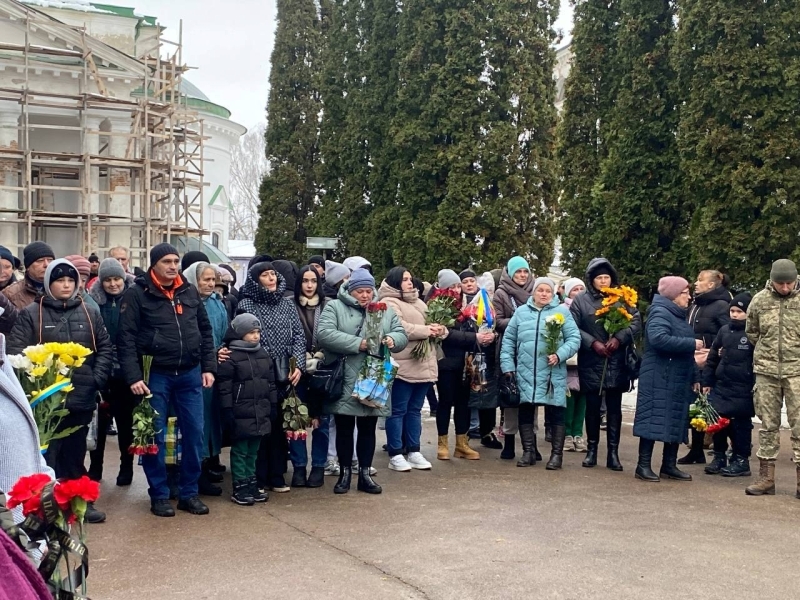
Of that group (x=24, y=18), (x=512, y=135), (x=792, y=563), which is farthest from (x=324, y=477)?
(x=24, y=18)

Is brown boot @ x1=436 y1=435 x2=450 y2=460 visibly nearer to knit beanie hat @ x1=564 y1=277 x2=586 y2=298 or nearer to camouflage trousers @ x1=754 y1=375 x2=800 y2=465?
knit beanie hat @ x1=564 y1=277 x2=586 y2=298

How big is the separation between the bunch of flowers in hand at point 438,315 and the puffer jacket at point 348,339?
2.59ft

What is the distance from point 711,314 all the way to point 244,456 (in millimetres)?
5165

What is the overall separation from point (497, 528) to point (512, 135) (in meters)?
16.2

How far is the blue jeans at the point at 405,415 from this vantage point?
31.1 feet

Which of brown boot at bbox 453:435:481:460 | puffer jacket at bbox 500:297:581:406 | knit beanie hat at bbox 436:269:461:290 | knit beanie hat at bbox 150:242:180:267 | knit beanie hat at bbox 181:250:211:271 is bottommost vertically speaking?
brown boot at bbox 453:435:481:460

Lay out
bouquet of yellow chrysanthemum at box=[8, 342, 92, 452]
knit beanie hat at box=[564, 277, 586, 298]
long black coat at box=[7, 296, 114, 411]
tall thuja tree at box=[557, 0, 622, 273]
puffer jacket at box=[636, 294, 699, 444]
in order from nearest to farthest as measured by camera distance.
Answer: bouquet of yellow chrysanthemum at box=[8, 342, 92, 452], long black coat at box=[7, 296, 114, 411], puffer jacket at box=[636, 294, 699, 444], knit beanie hat at box=[564, 277, 586, 298], tall thuja tree at box=[557, 0, 622, 273]

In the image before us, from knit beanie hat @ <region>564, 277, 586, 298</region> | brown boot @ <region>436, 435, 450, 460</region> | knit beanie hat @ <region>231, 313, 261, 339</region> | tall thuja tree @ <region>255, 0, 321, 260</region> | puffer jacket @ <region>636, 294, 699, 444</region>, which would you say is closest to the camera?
knit beanie hat @ <region>231, 313, 261, 339</region>

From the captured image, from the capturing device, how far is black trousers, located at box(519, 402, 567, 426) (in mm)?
9664

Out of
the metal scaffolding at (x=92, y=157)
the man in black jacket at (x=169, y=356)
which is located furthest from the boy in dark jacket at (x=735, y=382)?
the metal scaffolding at (x=92, y=157)

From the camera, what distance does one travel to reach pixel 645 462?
9.27 metres

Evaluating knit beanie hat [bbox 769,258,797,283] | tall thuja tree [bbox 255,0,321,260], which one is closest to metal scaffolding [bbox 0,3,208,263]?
tall thuja tree [bbox 255,0,321,260]

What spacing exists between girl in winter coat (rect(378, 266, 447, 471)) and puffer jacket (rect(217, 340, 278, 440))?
70.6 inches

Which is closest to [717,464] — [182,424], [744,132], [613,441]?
[613,441]
